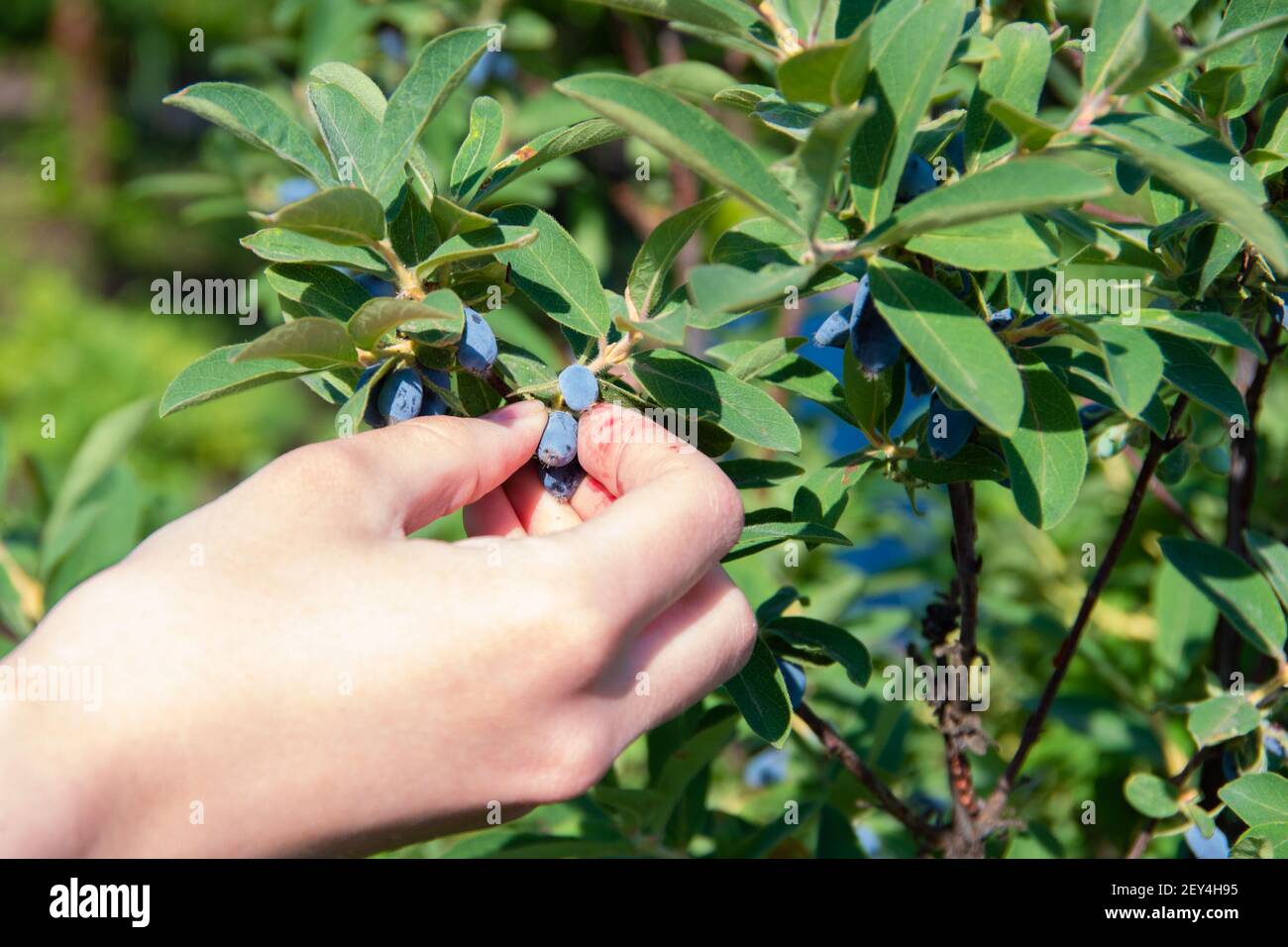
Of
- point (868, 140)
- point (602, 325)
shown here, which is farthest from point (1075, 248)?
point (602, 325)

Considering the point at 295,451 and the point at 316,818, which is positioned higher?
the point at 295,451

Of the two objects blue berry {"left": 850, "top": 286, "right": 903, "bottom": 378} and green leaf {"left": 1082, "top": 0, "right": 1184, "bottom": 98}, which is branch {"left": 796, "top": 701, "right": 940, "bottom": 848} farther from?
green leaf {"left": 1082, "top": 0, "right": 1184, "bottom": 98}

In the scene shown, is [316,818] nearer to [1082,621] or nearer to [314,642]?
[314,642]

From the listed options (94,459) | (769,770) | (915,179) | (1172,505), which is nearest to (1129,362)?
(915,179)

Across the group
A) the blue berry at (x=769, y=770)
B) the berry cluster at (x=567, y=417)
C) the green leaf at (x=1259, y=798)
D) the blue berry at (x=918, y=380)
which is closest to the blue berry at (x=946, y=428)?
the blue berry at (x=918, y=380)

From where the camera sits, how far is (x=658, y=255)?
829 millimetres

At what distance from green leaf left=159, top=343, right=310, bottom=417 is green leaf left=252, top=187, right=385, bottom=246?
94 millimetres

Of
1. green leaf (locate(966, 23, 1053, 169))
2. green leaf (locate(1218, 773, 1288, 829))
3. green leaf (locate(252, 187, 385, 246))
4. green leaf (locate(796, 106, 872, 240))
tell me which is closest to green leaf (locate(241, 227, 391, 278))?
green leaf (locate(252, 187, 385, 246))

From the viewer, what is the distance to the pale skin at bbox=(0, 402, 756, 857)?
63 centimetres

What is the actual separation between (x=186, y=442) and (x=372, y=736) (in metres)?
4.30

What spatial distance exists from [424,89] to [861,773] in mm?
664

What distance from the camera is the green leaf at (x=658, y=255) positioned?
80cm

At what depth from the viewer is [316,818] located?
662 mm

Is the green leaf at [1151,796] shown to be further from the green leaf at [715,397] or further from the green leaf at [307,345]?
the green leaf at [307,345]
